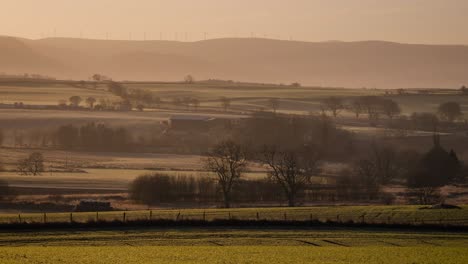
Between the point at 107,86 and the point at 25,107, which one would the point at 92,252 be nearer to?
the point at 25,107

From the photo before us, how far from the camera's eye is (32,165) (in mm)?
79562

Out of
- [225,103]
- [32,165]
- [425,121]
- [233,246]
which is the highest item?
[225,103]

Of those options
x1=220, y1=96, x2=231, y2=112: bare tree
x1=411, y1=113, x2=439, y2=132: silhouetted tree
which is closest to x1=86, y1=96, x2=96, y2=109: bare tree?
x1=220, y1=96, x2=231, y2=112: bare tree

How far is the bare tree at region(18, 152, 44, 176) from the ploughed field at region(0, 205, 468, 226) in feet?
98.1

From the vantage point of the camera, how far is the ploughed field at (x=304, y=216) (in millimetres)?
42781

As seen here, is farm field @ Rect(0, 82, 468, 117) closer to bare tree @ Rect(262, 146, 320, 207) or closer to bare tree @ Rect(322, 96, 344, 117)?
bare tree @ Rect(322, 96, 344, 117)

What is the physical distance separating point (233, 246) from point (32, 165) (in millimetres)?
47625

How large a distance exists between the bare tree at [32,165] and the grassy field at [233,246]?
1522 inches

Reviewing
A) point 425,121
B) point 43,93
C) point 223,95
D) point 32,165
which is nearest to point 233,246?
point 32,165

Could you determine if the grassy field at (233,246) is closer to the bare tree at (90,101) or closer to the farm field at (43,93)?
the bare tree at (90,101)

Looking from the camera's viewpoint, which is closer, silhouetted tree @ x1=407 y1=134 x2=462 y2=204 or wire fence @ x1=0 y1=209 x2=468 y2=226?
wire fence @ x1=0 y1=209 x2=468 y2=226

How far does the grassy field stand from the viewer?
30.3 metres

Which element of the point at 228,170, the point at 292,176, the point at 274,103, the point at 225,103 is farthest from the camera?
the point at 274,103

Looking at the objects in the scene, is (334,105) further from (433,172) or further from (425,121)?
(433,172)
